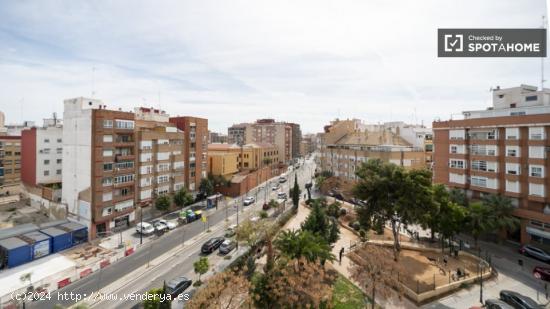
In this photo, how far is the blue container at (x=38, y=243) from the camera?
1363 inches

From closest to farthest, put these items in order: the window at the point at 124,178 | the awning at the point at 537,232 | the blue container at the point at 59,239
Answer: the awning at the point at 537,232, the blue container at the point at 59,239, the window at the point at 124,178

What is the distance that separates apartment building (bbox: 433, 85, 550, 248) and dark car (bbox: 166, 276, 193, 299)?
139ft

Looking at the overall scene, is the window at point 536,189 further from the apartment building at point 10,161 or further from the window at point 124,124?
the apartment building at point 10,161

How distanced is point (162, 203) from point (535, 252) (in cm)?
5398

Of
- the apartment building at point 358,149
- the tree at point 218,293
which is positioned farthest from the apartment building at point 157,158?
the apartment building at point 358,149

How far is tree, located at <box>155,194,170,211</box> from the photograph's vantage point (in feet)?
162

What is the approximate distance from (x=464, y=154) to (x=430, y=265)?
21.8 metres

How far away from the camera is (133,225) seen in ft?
153

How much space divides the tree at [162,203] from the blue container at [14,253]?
713 inches

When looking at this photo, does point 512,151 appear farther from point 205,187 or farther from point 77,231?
point 77,231

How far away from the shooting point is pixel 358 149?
6556 centimetres

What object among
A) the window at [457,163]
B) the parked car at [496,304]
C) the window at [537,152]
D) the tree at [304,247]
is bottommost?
the parked car at [496,304]

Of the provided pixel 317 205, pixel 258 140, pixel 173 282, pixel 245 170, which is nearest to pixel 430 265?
pixel 317 205

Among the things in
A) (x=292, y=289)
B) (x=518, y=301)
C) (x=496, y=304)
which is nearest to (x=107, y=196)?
(x=292, y=289)
